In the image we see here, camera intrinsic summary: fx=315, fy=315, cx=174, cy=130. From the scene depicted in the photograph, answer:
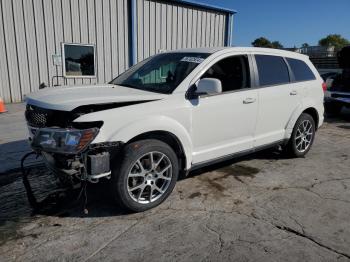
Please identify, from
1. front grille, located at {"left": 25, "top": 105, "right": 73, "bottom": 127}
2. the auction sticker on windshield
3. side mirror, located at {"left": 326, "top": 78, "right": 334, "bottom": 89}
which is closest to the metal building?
side mirror, located at {"left": 326, "top": 78, "right": 334, "bottom": 89}

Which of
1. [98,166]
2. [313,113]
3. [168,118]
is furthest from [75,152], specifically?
[313,113]

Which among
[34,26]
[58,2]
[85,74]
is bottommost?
[85,74]

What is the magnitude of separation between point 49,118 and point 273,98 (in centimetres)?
312

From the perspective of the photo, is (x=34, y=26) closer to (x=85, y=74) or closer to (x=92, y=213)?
(x=85, y=74)

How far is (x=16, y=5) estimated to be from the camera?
32.2ft

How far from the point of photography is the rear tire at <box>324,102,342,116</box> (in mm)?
9891

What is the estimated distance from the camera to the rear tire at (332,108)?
32.4ft

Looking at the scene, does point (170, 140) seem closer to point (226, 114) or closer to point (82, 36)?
point (226, 114)

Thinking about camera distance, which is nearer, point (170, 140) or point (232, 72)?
point (170, 140)

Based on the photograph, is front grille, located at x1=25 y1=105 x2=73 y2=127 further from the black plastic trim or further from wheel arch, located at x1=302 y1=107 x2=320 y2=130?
wheel arch, located at x1=302 y1=107 x2=320 y2=130

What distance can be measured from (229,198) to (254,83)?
1.65 meters

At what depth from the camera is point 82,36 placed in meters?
11.2

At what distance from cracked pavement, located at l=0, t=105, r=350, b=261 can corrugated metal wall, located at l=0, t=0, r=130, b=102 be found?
270 inches

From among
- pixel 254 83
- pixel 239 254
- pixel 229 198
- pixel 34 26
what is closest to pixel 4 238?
pixel 239 254
